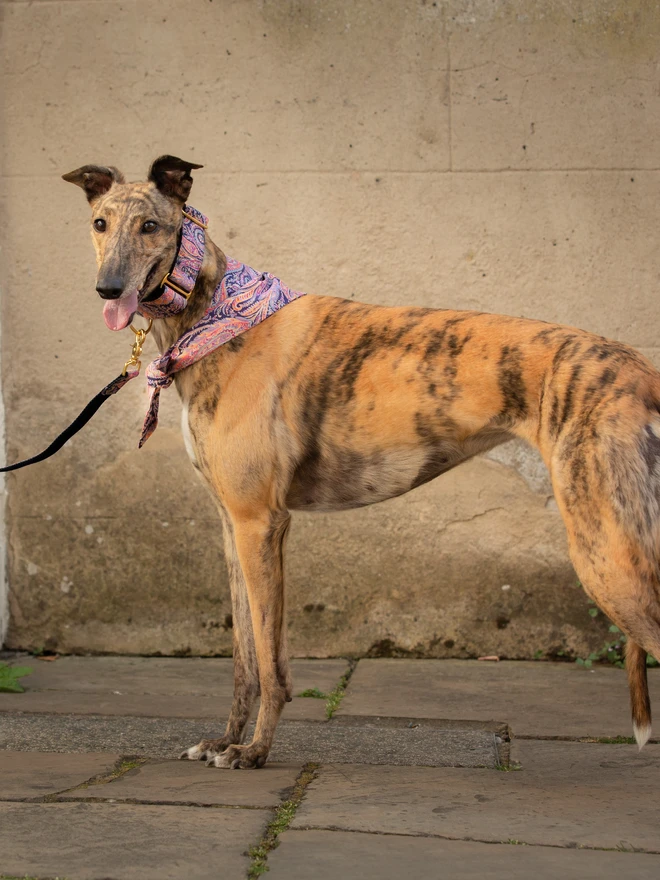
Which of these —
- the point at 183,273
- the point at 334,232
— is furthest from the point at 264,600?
the point at 334,232

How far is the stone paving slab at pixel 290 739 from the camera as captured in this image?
3.54 m

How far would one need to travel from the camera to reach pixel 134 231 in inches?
132

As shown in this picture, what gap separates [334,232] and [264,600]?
2.17 m

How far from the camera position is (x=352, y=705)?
431 centimetres

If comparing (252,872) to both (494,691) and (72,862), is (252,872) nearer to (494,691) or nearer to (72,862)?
(72,862)

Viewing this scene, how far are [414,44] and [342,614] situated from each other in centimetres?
268

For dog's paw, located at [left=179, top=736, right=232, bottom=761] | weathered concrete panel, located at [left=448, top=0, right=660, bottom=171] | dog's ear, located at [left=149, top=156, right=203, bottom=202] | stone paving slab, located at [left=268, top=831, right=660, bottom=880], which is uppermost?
weathered concrete panel, located at [left=448, top=0, right=660, bottom=171]

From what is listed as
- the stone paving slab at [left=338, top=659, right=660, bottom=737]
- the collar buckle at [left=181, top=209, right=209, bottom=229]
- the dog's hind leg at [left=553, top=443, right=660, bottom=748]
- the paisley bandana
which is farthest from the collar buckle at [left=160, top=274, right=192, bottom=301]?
the stone paving slab at [left=338, top=659, right=660, bottom=737]

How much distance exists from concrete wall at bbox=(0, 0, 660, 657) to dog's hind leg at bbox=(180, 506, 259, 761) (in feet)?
4.67

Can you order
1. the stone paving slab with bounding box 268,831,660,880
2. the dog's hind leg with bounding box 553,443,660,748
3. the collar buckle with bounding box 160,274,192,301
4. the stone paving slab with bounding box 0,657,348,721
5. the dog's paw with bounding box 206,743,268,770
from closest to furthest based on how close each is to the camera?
the stone paving slab with bounding box 268,831,660,880 < the dog's hind leg with bounding box 553,443,660,748 < the dog's paw with bounding box 206,743,268,770 < the collar buckle with bounding box 160,274,192,301 < the stone paving slab with bounding box 0,657,348,721

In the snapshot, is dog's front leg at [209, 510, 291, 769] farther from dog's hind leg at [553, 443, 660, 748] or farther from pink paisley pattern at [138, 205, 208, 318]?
dog's hind leg at [553, 443, 660, 748]

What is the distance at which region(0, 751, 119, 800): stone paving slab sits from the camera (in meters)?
3.04

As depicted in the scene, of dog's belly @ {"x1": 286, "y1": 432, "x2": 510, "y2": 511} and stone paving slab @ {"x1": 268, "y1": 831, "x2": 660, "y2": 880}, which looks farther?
dog's belly @ {"x1": 286, "y1": 432, "x2": 510, "y2": 511}

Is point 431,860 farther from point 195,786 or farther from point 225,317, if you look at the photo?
point 225,317
